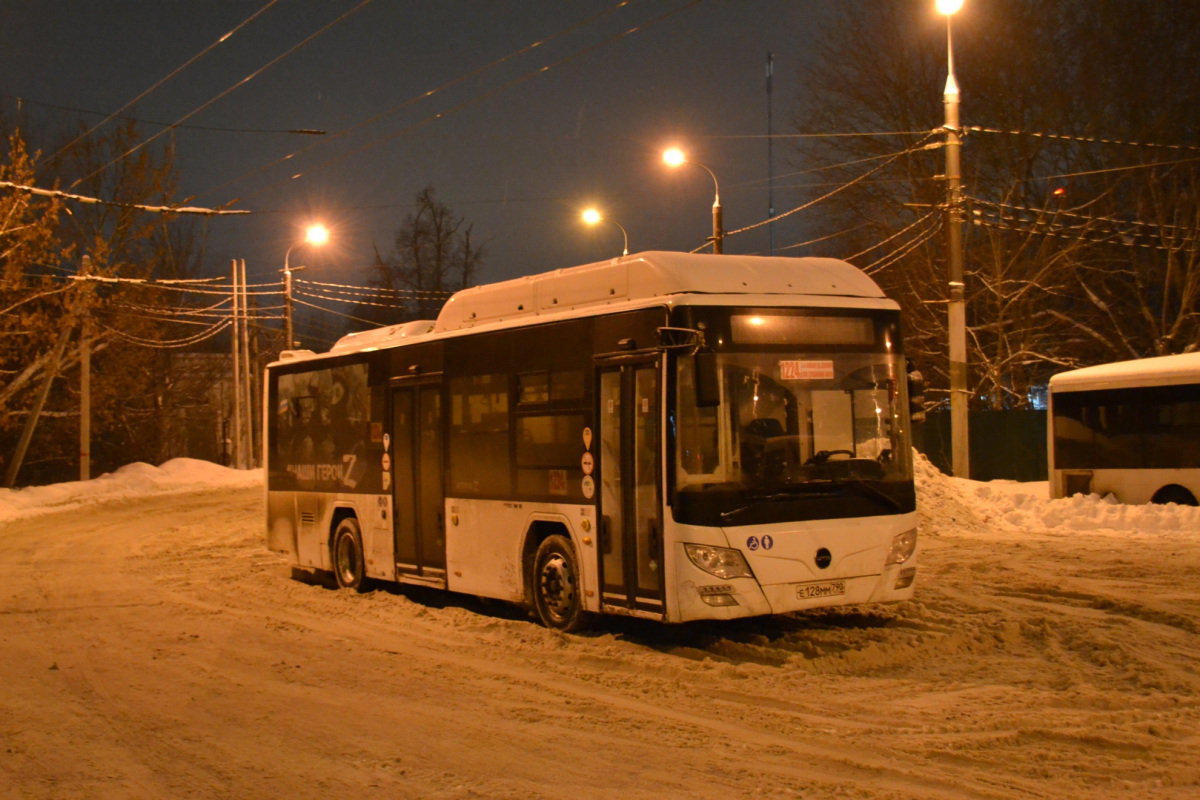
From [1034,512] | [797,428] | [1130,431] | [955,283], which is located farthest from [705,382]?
[1130,431]

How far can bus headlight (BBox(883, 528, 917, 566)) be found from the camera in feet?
32.7

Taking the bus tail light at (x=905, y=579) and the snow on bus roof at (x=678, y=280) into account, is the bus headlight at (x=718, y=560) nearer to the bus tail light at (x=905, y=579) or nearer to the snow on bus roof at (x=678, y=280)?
the bus tail light at (x=905, y=579)

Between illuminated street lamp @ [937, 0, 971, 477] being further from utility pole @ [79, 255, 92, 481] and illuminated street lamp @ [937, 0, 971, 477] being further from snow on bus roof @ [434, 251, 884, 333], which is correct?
utility pole @ [79, 255, 92, 481]

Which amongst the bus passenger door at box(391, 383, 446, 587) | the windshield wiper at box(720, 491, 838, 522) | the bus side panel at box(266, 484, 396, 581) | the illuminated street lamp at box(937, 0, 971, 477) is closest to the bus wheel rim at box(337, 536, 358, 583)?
the bus side panel at box(266, 484, 396, 581)

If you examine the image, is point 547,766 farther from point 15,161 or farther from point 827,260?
point 15,161

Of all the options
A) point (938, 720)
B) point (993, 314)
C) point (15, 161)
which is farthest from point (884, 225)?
point (938, 720)

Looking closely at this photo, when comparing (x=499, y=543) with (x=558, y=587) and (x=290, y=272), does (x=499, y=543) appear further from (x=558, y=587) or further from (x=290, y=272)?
(x=290, y=272)

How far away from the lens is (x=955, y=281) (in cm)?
2155

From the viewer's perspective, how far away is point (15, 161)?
32.8 meters

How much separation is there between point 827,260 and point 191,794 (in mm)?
7151

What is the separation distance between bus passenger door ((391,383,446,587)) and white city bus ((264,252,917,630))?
8.3 inches

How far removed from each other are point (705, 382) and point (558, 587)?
293cm

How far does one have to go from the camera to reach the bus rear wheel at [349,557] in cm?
1445

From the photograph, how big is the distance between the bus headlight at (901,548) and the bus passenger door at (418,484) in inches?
192
